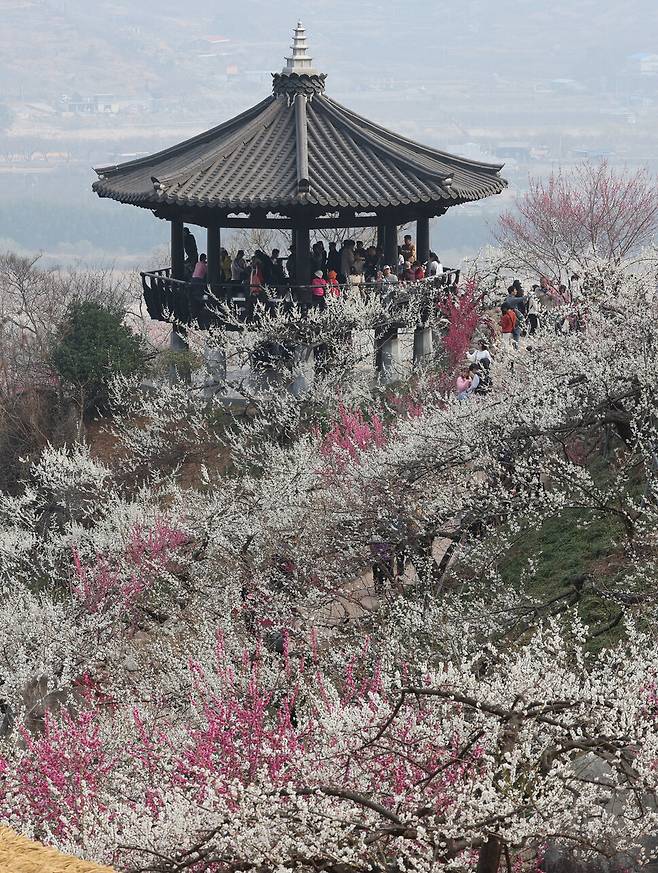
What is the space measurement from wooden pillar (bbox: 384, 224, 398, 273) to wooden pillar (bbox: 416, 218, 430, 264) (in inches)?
26.9

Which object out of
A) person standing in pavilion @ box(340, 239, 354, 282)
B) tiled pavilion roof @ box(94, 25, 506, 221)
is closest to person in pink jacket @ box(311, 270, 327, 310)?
person standing in pavilion @ box(340, 239, 354, 282)

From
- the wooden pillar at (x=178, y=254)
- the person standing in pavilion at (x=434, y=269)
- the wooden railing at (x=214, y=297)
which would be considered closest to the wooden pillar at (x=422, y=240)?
the person standing in pavilion at (x=434, y=269)

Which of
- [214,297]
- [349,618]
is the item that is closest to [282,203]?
[214,297]

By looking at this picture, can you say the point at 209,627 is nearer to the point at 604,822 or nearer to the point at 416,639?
the point at 416,639

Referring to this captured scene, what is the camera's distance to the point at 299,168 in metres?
22.5

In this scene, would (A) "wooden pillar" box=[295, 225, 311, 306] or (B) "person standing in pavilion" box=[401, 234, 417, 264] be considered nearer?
(A) "wooden pillar" box=[295, 225, 311, 306]

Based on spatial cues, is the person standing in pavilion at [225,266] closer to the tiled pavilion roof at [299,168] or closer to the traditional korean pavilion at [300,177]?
the traditional korean pavilion at [300,177]

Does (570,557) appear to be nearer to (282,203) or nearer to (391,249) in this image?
(282,203)

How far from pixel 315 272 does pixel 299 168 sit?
200 centimetres

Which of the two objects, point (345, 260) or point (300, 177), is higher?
point (300, 177)

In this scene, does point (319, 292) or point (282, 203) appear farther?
point (319, 292)

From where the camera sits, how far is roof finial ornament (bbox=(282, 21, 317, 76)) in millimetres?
24422

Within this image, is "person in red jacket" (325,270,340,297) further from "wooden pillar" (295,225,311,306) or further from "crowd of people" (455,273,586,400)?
"crowd of people" (455,273,586,400)

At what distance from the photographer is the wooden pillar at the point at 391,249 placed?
2425cm
